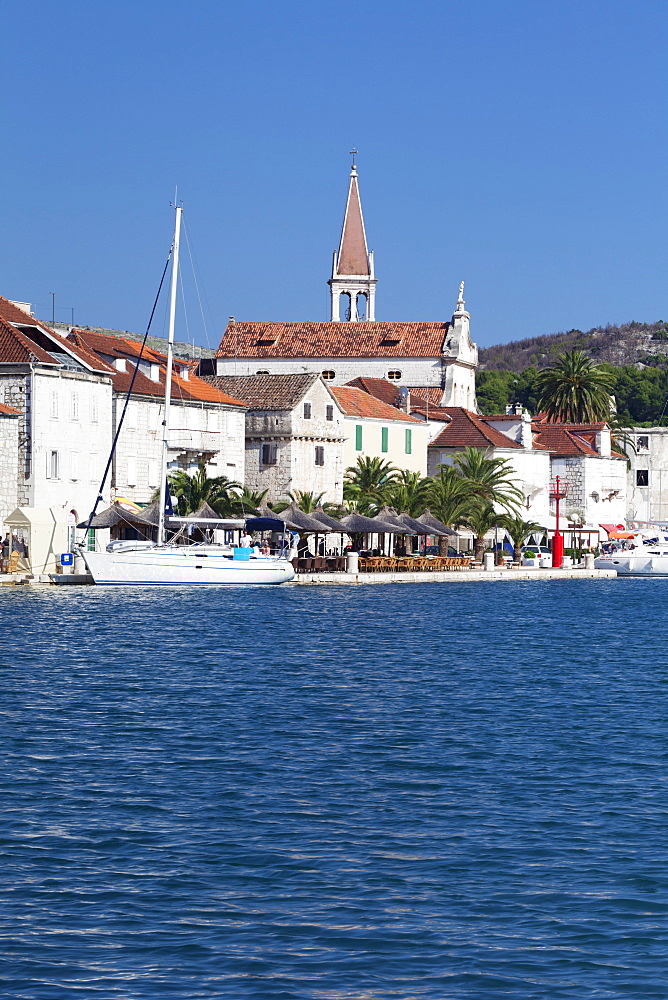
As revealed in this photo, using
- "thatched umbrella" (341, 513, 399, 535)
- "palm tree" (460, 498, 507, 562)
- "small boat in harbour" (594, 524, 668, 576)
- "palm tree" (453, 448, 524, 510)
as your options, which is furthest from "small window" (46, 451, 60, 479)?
"small boat in harbour" (594, 524, 668, 576)

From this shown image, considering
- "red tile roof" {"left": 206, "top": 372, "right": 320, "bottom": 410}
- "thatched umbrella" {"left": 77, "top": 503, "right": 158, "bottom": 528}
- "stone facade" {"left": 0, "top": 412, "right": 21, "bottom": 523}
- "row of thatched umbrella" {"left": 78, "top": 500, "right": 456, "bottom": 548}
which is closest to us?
"thatched umbrella" {"left": 77, "top": 503, "right": 158, "bottom": 528}

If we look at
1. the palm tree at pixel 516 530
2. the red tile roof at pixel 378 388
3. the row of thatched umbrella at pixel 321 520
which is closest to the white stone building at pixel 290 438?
the row of thatched umbrella at pixel 321 520

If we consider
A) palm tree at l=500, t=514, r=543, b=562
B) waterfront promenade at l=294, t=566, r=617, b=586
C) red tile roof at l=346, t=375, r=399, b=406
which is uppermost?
red tile roof at l=346, t=375, r=399, b=406

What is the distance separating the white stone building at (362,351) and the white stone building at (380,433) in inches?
631

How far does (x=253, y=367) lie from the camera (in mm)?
119188

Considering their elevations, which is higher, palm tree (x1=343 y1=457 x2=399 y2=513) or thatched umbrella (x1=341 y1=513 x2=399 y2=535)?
palm tree (x1=343 y1=457 x2=399 y2=513)

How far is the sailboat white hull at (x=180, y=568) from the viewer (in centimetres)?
6384

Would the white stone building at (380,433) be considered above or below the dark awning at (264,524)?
above

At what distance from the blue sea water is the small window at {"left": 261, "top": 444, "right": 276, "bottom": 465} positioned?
50565 mm

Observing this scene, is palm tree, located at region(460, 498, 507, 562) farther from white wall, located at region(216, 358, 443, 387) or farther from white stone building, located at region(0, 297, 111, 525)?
white wall, located at region(216, 358, 443, 387)

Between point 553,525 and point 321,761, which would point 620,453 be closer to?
point 553,525

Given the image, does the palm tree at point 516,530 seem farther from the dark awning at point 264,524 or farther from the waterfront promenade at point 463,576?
the dark awning at point 264,524

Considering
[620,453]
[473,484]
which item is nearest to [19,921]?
[473,484]

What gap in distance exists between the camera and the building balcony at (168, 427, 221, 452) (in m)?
81.4
